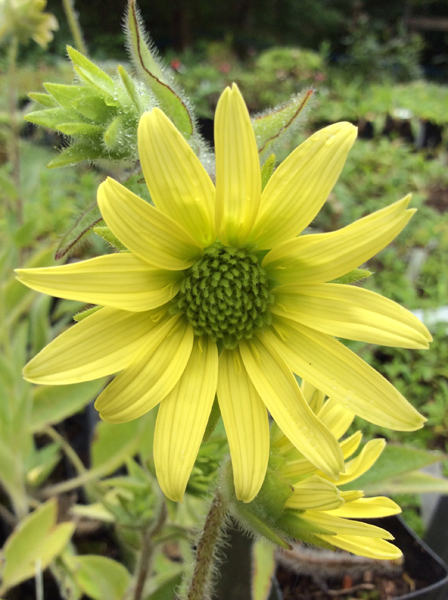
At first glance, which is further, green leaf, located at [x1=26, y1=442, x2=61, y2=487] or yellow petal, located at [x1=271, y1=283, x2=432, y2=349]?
green leaf, located at [x1=26, y1=442, x2=61, y2=487]

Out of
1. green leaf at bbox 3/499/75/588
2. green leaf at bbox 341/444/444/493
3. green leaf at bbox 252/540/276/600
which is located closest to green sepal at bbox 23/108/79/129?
green leaf at bbox 252/540/276/600

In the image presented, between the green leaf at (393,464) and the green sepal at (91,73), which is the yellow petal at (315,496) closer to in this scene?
the green leaf at (393,464)

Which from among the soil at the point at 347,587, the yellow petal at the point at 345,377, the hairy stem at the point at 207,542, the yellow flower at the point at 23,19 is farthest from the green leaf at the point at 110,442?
the yellow flower at the point at 23,19

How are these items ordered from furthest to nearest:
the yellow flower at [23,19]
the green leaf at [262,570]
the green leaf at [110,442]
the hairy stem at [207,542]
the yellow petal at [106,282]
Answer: the yellow flower at [23,19] → the green leaf at [110,442] → the green leaf at [262,570] → the hairy stem at [207,542] → the yellow petal at [106,282]

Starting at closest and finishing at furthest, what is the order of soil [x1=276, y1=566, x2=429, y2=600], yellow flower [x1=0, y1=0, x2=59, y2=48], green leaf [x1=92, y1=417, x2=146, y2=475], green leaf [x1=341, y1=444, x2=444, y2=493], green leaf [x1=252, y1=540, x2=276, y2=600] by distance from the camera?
1. green leaf [x1=252, y1=540, x2=276, y2=600]
2. green leaf [x1=341, y1=444, x2=444, y2=493]
3. soil [x1=276, y1=566, x2=429, y2=600]
4. green leaf [x1=92, y1=417, x2=146, y2=475]
5. yellow flower [x1=0, y1=0, x2=59, y2=48]

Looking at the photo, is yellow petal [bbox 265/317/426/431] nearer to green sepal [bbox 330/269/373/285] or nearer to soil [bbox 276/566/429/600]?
green sepal [bbox 330/269/373/285]

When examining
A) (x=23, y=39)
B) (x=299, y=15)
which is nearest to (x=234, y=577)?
(x=23, y=39)

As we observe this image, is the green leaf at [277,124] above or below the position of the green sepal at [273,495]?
above

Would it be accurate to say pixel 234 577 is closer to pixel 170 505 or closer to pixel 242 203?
pixel 170 505
